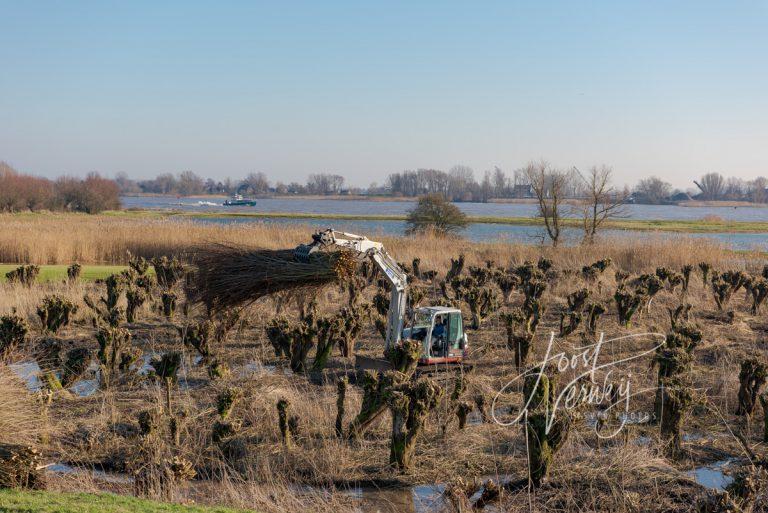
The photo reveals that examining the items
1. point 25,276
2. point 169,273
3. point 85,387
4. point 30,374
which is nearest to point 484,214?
point 169,273

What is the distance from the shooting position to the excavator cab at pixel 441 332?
39.2ft

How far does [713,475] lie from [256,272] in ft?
20.6

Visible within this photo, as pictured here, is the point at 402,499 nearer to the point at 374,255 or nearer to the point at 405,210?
the point at 374,255

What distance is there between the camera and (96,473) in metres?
7.88

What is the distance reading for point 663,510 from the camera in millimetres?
7109

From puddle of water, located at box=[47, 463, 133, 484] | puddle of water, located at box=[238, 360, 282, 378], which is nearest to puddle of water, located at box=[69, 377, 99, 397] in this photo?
puddle of water, located at box=[238, 360, 282, 378]

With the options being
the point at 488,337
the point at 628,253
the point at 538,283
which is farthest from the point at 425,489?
the point at 628,253

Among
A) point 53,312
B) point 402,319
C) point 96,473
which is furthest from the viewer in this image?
point 53,312

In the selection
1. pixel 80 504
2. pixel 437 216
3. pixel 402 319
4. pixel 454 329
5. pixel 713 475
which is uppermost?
pixel 437 216

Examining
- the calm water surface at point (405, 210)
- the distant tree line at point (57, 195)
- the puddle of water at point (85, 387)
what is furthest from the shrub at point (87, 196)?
the puddle of water at point (85, 387)

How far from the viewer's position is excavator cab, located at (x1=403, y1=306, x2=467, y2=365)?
12.0 m

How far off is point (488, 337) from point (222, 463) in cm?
778

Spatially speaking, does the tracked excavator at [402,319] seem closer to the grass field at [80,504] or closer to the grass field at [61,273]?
the grass field at [80,504]

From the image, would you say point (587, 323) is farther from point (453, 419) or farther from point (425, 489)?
point (425, 489)
